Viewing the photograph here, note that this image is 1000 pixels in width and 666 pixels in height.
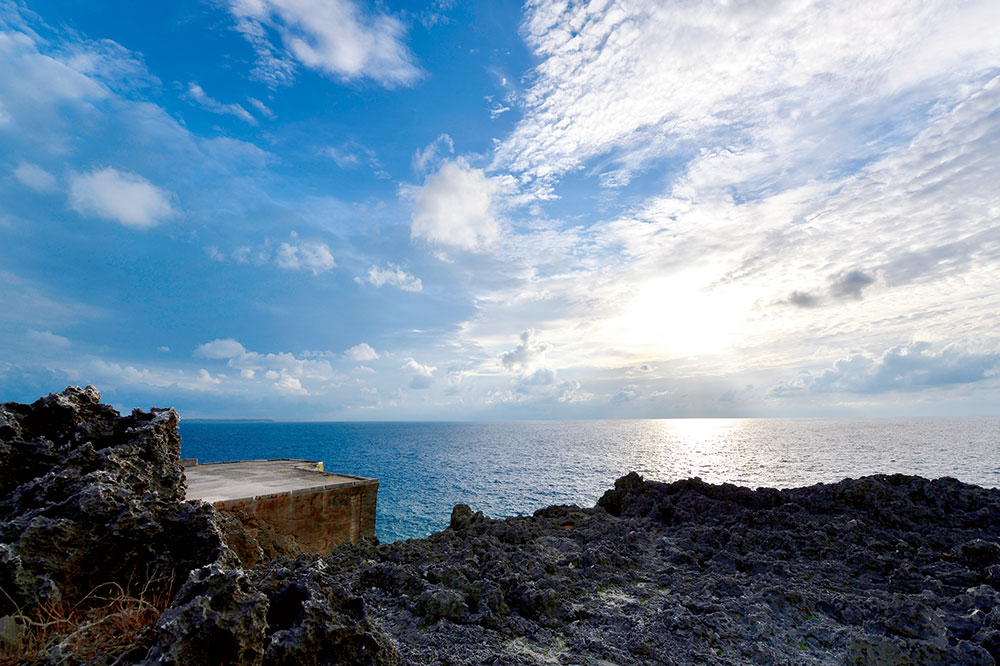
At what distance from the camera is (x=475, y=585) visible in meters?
7.35

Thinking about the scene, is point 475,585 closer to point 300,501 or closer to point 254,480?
point 300,501

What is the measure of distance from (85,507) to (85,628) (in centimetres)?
207

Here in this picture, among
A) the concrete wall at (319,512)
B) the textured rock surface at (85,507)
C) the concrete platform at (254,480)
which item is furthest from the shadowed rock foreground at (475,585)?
the concrete platform at (254,480)

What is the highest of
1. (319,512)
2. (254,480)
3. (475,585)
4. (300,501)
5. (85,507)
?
(85,507)

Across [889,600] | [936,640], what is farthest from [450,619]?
[889,600]

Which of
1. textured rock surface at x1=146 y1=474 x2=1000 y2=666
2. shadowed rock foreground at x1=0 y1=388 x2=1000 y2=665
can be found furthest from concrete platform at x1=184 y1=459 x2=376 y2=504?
textured rock surface at x1=146 y1=474 x2=1000 y2=666

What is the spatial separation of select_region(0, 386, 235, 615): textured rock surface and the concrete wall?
35.9 ft

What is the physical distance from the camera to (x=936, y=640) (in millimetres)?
6195

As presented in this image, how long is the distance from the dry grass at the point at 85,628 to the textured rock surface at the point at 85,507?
0.58ft

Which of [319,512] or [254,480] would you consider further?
[254,480]

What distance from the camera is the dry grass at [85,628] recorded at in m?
4.09

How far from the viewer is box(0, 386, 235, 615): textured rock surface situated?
211 inches

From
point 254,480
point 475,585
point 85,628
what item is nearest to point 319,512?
point 254,480

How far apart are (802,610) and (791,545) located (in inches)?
145
